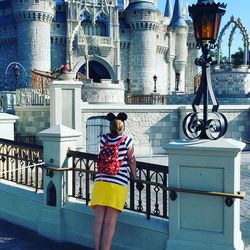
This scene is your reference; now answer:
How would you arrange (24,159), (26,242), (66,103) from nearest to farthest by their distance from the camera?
(26,242), (24,159), (66,103)

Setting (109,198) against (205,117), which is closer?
(109,198)

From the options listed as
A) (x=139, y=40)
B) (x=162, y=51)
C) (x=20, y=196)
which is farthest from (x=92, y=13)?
(x=20, y=196)

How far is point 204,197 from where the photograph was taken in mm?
4574

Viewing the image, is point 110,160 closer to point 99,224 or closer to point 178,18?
point 99,224

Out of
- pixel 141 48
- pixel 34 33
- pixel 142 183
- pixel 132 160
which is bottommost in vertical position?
pixel 142 183

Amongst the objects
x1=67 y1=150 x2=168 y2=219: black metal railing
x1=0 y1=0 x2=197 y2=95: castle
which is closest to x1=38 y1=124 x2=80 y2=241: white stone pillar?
x1=67 y1=150 x2=168 y2=219: black metal railing

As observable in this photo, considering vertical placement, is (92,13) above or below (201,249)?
above

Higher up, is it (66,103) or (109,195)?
(66,103)

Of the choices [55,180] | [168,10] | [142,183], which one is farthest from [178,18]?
[142,183]

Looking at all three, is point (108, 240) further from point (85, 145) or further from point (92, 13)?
point (92, 13)

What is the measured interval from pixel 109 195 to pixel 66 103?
32.1ft

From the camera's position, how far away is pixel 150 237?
5.01 metres

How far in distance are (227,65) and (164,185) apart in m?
31.3

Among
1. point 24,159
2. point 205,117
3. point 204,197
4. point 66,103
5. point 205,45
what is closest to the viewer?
point 204,197
